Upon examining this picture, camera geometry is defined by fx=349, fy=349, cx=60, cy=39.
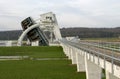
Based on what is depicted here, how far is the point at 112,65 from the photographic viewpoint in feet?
54.9

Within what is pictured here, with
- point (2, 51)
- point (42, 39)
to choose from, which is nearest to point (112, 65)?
point (2, 51)

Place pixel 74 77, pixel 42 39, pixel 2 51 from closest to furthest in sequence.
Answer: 1. pixel 74 77
2. pixel 2 51
3. pixel 42 39

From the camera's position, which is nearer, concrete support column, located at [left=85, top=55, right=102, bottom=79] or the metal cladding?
concrete support column, located at [left=85, top=55, right=102, bottom=79]

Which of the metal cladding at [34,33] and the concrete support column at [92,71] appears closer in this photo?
the concrete support column at [92,71]

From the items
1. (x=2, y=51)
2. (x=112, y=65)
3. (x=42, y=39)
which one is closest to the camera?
(x=112, y=65)

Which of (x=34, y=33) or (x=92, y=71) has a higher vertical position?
(x=34, y=33)

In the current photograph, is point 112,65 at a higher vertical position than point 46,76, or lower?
higher

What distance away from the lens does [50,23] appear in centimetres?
12131

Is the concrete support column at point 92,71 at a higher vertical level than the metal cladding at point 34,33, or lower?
→ lower

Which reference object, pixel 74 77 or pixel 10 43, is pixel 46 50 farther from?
pixel 74 77

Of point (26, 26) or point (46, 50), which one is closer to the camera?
point (46, 50)

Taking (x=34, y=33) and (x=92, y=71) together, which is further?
(x=34, y=33)

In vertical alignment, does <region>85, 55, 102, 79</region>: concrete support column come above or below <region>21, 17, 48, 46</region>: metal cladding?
below

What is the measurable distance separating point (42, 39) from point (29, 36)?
336 inches
